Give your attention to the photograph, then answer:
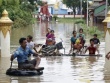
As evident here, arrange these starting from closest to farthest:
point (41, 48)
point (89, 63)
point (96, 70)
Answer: point (96, 70) → point (89, 63) → point (41, 48)

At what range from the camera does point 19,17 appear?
58031mm

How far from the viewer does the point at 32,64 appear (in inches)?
556

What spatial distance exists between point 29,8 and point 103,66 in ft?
184

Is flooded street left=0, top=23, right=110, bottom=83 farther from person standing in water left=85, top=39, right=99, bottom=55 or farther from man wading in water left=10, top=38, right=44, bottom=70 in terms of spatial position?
person standing in water left=85, top=39, right=99, bottom=55

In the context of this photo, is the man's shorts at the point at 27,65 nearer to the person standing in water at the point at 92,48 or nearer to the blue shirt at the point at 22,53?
the blue shirt at the point at 22,53

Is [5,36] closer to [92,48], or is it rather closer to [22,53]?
[92,48]

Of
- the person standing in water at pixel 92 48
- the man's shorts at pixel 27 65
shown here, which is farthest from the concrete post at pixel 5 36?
the man's shorts at pixel 27 65

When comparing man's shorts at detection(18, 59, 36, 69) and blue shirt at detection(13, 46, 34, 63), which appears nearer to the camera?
blue shirt at detection(13, 46, 34, 63)

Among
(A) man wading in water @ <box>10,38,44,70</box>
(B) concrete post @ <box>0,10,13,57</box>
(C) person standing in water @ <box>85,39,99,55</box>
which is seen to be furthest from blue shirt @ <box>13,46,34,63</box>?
(C) person standing in water @ <box>85,39,99,55</box>

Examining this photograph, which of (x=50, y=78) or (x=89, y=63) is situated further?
(x=89, y=63)

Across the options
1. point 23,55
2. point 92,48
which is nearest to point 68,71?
point 23,55

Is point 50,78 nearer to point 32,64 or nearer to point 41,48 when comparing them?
point 32,64

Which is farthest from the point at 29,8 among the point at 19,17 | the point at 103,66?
the point at 103,66

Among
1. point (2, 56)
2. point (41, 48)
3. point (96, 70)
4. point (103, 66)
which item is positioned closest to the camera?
point (96, 70)
